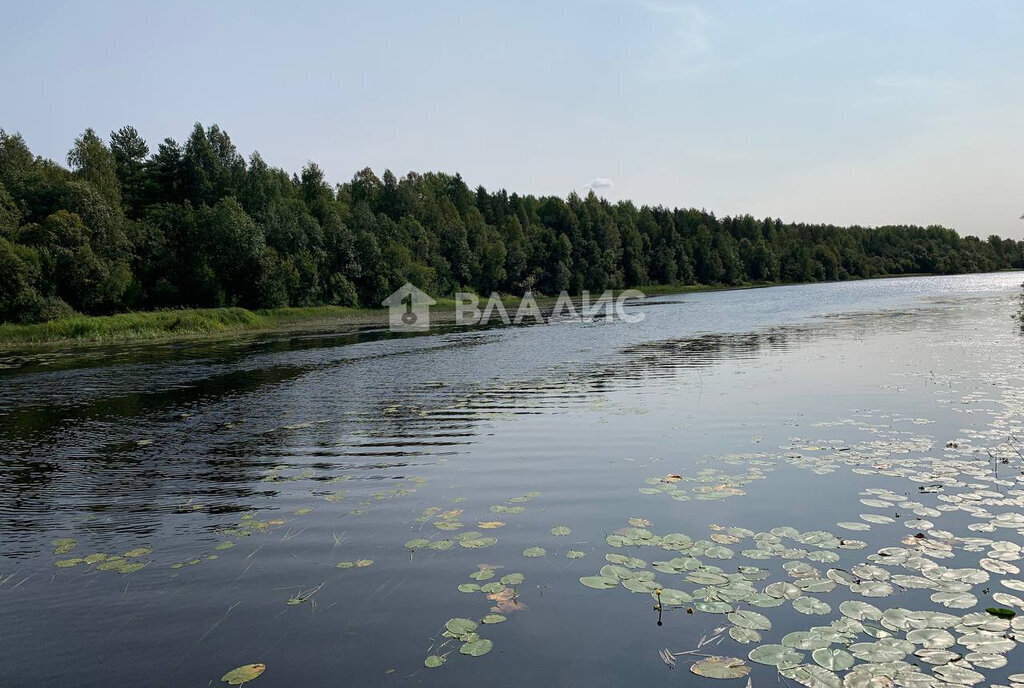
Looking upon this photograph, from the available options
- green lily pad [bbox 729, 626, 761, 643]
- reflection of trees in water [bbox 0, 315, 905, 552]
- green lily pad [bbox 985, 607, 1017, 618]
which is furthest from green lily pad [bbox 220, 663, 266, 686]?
green lily pad [bbox 985, 607, 1017, 618]

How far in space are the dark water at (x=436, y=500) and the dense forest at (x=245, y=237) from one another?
4991 cm

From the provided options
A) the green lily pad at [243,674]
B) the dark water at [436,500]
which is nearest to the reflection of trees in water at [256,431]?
the dark water at [436,500]

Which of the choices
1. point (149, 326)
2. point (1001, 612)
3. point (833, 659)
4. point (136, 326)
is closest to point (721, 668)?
point (833, 659)

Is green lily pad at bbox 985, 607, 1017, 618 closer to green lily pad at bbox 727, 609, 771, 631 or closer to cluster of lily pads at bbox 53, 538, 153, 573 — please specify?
green lily pad at bbox 727, 609, 771, 631

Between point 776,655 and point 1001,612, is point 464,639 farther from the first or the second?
point 1001,612

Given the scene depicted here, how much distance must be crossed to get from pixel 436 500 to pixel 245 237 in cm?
8278

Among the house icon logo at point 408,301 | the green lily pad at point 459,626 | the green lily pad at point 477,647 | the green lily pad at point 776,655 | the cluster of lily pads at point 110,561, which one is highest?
the house icon logo at point 408,301

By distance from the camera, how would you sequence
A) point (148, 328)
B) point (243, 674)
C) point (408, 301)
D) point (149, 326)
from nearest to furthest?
point (243, 674)
point (148, 328)
point (149, 326)
point (408, 301)

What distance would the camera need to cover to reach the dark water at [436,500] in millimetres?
6207

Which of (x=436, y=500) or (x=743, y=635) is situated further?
(x=436, y=500)

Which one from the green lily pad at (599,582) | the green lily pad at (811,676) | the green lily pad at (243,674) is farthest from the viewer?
the green lily pad at (599,582)

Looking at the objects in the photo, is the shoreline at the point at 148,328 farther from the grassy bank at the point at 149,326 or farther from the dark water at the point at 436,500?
the dark water at the point at 436,500

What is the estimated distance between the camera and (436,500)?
422 inches

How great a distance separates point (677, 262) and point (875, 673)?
18936 cm
